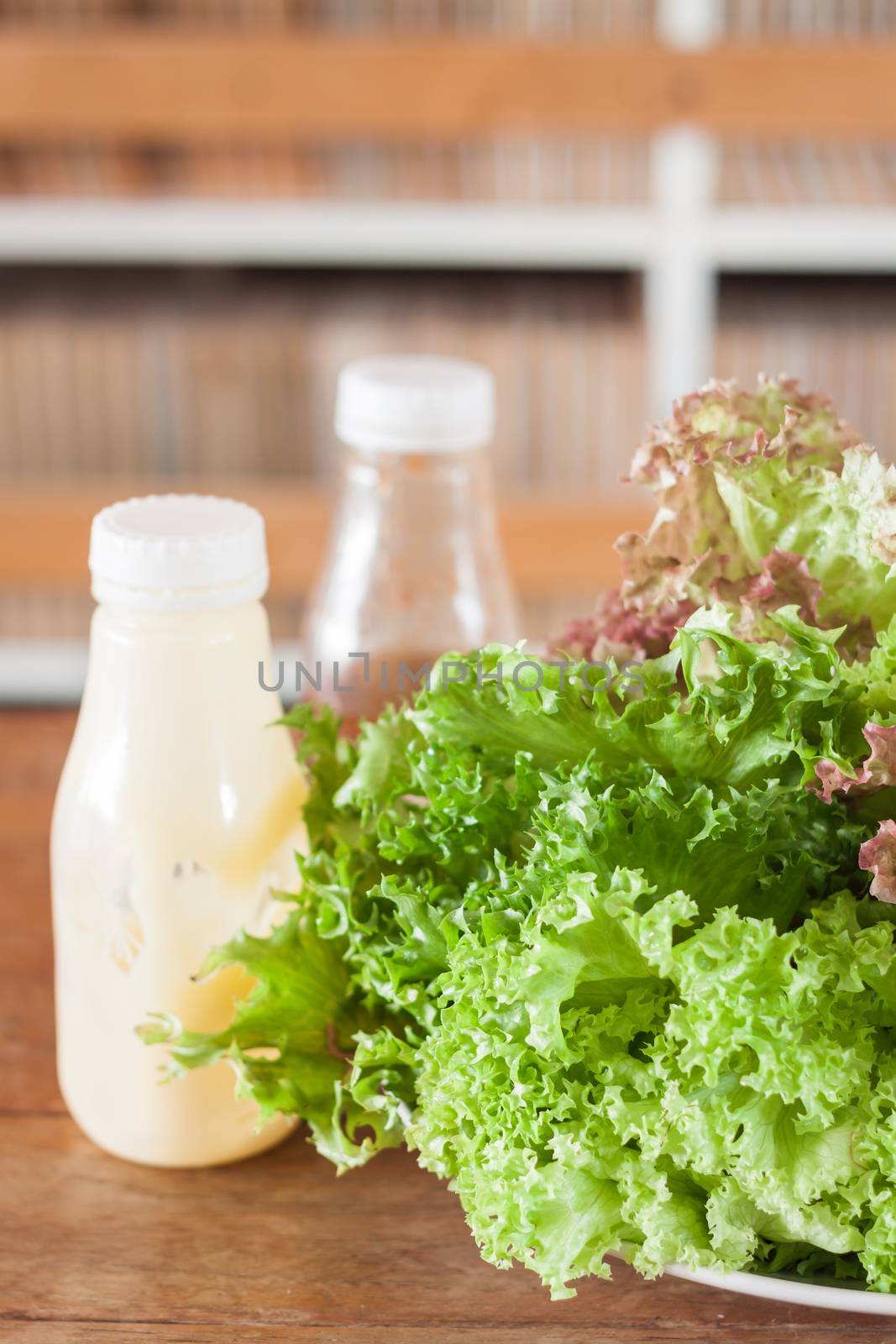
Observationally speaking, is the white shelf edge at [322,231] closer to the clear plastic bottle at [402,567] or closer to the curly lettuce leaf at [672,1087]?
the clear plastic bottle at [402,567]

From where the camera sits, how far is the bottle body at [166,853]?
699 millimetres

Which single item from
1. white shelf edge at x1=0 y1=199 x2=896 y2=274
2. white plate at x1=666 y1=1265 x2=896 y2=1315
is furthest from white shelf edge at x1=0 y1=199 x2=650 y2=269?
white plate at x1=666 y1=1265 x2=896 y2=1315

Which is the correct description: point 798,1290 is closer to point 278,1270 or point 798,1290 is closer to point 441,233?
point 278,1270

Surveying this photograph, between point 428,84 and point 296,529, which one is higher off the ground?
A: point 428,84

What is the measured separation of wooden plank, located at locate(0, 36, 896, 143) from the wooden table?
143 cm

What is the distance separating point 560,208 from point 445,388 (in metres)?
1.23

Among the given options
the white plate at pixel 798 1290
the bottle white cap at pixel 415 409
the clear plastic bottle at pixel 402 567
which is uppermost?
the bottle white cap at pixel 415 409

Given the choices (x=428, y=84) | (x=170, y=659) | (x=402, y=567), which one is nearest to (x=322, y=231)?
(x=428, y=84)

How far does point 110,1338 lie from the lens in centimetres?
63

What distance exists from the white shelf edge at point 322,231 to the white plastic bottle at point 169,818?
136 centimetres

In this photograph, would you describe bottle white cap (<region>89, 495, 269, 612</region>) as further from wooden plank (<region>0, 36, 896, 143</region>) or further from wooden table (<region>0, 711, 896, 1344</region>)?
wooden plank (<region>0, 36, 896, 143</region>)

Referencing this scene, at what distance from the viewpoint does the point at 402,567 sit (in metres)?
0.99

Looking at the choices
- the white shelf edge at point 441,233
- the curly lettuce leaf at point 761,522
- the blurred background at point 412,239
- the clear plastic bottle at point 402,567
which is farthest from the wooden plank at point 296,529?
the curly lettuce leaf at point 761,522

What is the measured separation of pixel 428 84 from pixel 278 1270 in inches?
61.2
